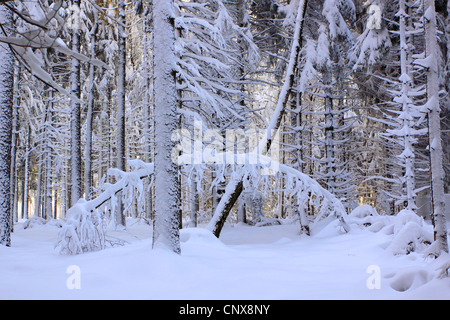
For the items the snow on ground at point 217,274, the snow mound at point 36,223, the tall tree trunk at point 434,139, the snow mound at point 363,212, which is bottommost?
the snow mound at point 36,223

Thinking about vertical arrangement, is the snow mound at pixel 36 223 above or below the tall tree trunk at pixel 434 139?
below

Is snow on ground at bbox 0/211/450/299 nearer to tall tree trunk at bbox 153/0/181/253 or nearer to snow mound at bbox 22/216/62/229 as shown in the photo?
tall tree trunk at bbox 153/0/181/253

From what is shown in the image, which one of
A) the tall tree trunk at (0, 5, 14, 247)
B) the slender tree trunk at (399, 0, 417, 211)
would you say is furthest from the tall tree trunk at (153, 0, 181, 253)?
the slender tree trunk at (399, 0, 417, 211)

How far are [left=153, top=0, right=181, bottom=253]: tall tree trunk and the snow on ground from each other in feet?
1.29

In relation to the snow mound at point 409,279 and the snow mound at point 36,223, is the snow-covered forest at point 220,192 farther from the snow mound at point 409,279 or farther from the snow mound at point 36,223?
the snow mound at point 36,223

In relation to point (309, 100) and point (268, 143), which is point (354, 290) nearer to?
point (268, 143)

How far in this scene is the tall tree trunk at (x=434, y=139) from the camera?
5512 mm

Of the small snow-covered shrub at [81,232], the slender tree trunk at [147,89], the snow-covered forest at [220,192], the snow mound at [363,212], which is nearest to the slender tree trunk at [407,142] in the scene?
the snow-covered forest at [220,192]

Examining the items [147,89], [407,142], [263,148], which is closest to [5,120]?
[263,148]

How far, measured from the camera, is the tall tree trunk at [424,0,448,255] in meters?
5.51

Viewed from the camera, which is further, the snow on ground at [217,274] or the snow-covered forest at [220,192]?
the snow-covered forest at [220,192]

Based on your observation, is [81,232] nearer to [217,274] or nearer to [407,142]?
[217,274]

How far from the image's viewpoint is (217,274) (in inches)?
213

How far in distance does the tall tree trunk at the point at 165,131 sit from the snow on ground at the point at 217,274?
394 millimetres
